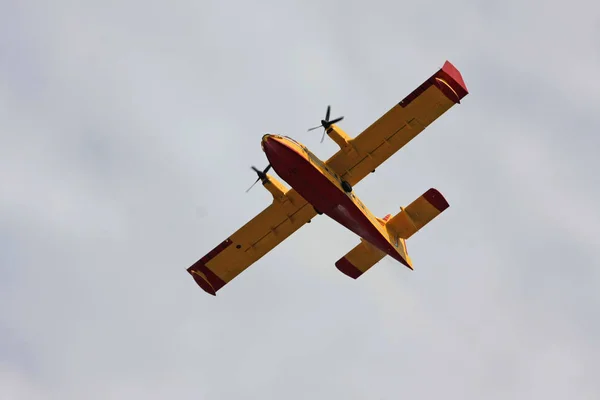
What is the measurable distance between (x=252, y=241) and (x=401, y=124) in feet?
31.3

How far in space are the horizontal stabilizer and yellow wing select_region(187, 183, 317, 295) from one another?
3.08 meters

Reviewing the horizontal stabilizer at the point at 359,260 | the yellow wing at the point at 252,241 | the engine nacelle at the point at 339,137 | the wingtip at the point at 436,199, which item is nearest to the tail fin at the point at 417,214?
the wingtip at the point at 436,199

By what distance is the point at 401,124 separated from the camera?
144 ft

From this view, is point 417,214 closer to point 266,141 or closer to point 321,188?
point 321,188

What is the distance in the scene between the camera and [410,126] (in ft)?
145

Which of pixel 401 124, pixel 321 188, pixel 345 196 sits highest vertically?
pixel 401 124

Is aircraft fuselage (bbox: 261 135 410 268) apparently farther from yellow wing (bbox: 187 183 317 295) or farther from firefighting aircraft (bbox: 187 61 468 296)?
yellow wing (bbox: 187 183 317 295)

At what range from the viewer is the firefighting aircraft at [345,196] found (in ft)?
141

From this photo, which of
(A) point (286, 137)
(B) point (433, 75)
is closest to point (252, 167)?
(A) point (286, 137)

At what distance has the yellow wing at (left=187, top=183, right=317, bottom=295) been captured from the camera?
46844 mm

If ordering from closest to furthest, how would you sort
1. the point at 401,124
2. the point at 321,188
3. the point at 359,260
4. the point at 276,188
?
the point at 321,188
the point at 401,124
the point at 276,188
the point at 359,260

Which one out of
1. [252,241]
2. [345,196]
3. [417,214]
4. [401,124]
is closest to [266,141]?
[345,196]

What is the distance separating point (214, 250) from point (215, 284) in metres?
1.80

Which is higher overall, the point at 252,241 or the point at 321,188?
the point at 252,241
